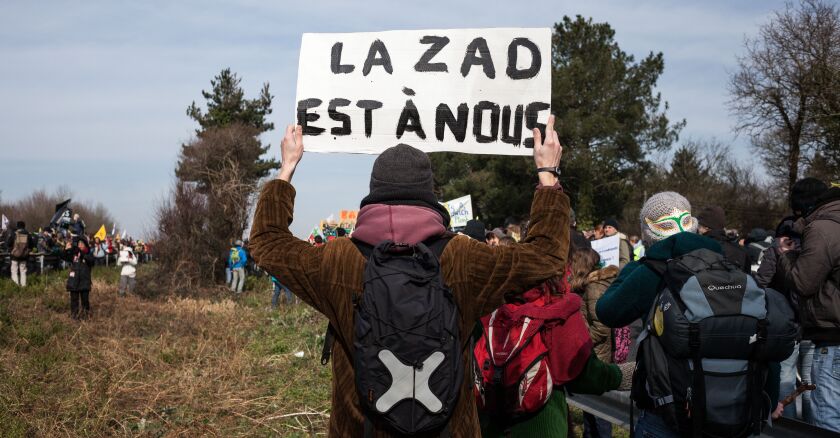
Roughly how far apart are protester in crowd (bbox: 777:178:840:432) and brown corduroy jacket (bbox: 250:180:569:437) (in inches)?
Result: 112

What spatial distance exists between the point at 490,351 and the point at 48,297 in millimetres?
17046

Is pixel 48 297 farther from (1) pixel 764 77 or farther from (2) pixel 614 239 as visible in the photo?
(1) pixel 764 77

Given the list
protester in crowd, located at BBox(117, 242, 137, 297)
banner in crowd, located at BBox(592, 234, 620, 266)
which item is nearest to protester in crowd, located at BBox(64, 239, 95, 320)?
protester in crowd, located at BBox(117, 242, 137, 297)

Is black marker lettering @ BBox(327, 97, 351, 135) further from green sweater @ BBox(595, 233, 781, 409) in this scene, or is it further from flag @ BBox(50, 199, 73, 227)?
flag @ BBox(50, 199, 73, 227)

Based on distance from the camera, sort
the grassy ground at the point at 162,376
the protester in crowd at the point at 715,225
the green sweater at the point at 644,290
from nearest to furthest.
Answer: the green sweater at the point at 644,290 → the grassy ground at the point at 162,376 → the protester in crowd at the point at 715,225

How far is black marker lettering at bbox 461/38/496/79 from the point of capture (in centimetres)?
374

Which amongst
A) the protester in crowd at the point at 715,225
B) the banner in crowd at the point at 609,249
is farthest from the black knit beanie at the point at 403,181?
the banner in crowd at the point at 609,249

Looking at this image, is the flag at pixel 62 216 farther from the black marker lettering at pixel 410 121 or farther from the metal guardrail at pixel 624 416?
the black marker lettering at pixel 410 121

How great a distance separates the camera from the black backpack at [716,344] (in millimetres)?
3195

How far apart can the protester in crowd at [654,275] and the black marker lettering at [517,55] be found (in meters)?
0.89

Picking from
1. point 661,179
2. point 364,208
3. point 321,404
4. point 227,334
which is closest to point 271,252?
point 364,208

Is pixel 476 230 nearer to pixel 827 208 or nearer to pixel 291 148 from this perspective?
pixel 827 208

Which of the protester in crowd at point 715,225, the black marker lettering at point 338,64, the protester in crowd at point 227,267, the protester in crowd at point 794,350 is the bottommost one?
the protester in crowd at point 227,267

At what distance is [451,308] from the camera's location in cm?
243
